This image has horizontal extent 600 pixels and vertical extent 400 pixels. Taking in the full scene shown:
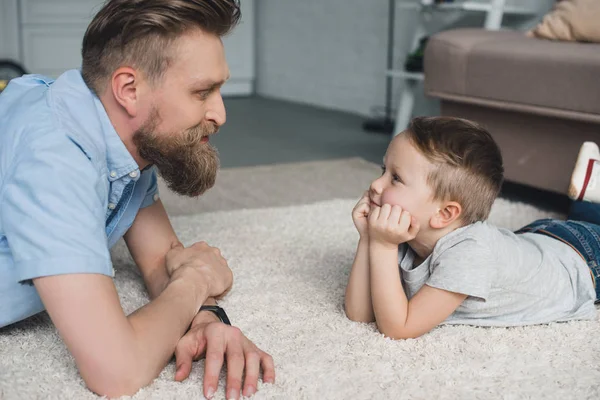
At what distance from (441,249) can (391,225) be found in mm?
113

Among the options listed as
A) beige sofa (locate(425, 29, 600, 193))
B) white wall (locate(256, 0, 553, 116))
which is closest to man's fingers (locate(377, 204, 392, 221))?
beige sofa (locate(425, 29, 600, 193))

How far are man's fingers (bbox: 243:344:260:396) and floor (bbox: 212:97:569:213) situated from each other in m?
1.43

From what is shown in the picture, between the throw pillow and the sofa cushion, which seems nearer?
the sofa cushion

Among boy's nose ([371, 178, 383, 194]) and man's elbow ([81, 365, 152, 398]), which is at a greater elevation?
boy's nose ([371, 178, 383, 194])

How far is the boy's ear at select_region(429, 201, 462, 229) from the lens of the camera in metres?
1.12

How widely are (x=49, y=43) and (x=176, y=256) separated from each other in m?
4.16

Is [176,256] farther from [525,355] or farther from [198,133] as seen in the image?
[525,355]

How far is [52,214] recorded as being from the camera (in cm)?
89

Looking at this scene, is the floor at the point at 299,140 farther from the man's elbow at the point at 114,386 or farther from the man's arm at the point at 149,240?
→ the man's elbow at the point at 114,386

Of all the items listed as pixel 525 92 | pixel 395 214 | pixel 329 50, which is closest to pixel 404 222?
pixel 395 214

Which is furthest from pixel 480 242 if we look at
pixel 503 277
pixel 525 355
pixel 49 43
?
pixel 49 43

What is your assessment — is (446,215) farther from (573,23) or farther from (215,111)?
(573,23)

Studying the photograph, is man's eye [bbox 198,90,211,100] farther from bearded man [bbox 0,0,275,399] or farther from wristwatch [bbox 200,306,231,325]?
wristwatch [bbox 200,306,231,325]

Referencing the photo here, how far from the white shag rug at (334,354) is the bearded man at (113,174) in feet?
0.19
